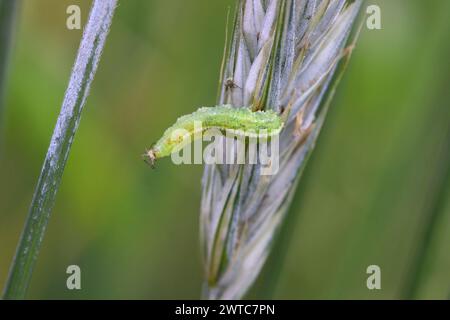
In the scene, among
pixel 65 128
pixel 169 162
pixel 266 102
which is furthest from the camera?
pixel 169 162

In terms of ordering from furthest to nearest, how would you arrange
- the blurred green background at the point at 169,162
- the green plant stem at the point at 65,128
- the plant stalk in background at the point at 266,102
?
the blurred green background at the point at 169,162, the plant stalk in background at the point at 266,102, the green plant stem at the point at 65,128

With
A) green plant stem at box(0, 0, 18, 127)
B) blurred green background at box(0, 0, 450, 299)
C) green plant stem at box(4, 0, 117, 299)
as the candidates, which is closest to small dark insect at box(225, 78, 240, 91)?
green plant stem at box(4, 0, 117, 299)

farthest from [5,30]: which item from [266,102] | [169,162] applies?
[169,162]

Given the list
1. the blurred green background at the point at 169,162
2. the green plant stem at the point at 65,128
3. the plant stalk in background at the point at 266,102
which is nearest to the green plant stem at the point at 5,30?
the green plant stem at the point at 65,128

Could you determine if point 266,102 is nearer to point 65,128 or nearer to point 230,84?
point 230,84

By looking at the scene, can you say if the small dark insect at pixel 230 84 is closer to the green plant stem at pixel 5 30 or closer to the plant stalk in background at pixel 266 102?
the plant stalk in background at pixel 266 102

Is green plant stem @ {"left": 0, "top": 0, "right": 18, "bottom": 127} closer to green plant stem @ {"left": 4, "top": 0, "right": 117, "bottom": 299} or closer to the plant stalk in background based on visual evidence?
green plant stem @ {"left": 4, "top": 0, "right": 117, "bottom": 299}
